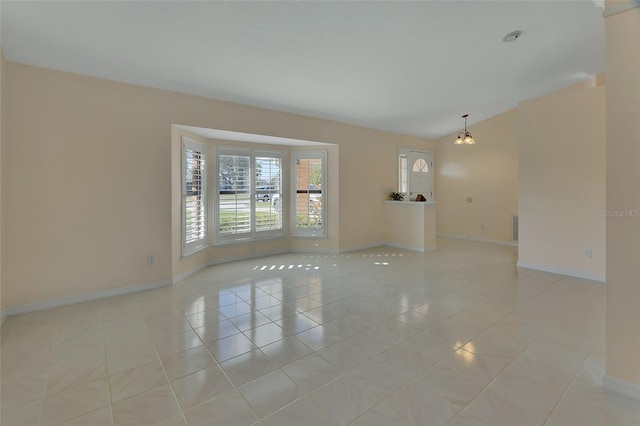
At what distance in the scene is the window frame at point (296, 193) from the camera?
555cm

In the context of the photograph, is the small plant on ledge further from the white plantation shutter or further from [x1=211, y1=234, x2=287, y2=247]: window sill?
the white plantation shutter

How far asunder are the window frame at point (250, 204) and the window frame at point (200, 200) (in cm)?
17

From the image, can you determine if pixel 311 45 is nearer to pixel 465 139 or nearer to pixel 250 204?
pixel 250 204

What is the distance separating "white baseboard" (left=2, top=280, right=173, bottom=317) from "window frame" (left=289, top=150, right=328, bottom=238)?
8.32 feet

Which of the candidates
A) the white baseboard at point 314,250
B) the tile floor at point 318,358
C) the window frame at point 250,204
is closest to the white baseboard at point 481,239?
the tile floor at point 318,358

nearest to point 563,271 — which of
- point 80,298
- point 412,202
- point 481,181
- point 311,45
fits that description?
point 412,202

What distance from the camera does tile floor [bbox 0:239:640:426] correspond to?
5.16 feet

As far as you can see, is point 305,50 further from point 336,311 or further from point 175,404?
point 175,404

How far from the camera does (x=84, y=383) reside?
1.81 metres

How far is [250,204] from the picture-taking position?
5.14 meters

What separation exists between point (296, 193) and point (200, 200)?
1.83 meters

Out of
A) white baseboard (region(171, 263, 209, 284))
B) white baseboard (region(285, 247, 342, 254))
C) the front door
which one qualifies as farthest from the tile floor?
the front door

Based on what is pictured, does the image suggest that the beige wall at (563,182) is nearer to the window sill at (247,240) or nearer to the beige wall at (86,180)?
the window sill at (247,240)

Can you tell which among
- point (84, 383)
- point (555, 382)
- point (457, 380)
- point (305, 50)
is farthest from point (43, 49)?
point (555, 382)
